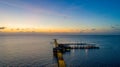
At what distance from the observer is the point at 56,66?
186 ft

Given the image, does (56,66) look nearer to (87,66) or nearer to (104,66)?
(87,66)

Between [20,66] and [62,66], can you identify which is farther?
[20,66]

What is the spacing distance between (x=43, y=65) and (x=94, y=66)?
69.8 ft

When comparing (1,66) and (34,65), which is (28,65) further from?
(1,66)

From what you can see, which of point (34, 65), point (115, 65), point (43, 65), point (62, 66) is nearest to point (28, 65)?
point (34, 65)

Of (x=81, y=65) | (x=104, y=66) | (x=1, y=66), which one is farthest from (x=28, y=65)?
(x=104, y=66)

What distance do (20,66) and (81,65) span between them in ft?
83.3

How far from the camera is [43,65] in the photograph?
56031 mm

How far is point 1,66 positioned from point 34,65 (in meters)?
13.6

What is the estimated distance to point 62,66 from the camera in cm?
4759

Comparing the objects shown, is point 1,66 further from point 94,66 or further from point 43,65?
point 94,66

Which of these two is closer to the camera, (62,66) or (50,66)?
(62,66)

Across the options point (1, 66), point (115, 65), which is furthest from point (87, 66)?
point (1, 66)

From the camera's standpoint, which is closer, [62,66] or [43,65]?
[62,66]
